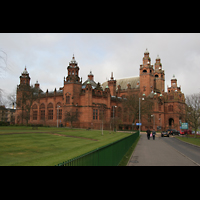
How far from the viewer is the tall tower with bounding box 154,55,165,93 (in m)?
103

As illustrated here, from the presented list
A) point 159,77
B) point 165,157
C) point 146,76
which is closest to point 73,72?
point 146,76

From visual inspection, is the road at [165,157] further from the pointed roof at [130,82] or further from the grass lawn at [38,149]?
the pointed roof at [130,82]

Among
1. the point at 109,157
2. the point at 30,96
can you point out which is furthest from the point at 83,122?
the point at 109,157

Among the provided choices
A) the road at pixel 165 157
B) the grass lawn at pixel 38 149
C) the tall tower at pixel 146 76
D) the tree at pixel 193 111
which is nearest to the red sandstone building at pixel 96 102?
the tall tower at pixel 146 76

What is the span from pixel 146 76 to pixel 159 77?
35.1 ft

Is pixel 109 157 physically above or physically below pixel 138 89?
below

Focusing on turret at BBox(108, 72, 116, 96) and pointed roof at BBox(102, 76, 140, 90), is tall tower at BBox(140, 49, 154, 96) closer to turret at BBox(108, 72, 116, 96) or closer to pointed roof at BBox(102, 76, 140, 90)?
pointed roof at BBox(102, 76, 140, 90)

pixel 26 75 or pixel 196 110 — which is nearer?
pixel 196 110

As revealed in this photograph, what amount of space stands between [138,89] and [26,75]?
50218 mm

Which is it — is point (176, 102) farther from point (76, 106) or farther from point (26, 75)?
point (26, 75)

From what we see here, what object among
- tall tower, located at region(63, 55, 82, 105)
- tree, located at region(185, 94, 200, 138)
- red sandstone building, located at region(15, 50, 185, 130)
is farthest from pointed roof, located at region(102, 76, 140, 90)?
tree, located at region(185, 94, 200, 138)

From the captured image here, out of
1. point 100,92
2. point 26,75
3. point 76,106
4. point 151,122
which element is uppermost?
point 26,75

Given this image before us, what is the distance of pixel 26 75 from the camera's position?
9062cm
